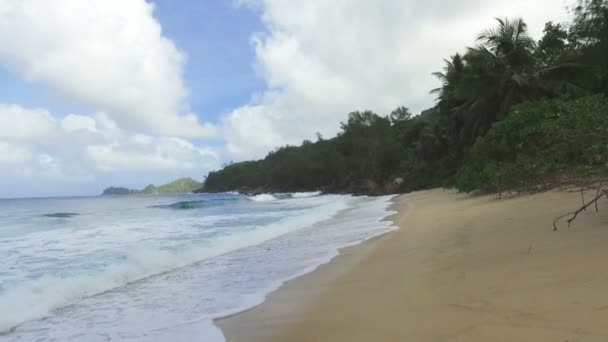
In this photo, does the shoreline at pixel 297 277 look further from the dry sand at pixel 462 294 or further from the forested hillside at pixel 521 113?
the forested hillside at pixel 521 113

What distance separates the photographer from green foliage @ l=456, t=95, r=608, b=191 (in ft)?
18.8

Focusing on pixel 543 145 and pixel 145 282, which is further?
pixel 543 145

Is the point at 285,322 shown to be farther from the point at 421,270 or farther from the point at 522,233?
the point at 522,233

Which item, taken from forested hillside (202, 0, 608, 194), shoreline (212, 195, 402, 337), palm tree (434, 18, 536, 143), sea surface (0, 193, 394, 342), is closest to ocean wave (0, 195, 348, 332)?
sea surface (0, 193, 394, 342)

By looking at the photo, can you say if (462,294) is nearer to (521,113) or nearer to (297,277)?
(297,277)

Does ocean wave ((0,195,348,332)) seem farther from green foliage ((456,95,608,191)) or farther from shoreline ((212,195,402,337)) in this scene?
green foliage ((456,95,608,191))

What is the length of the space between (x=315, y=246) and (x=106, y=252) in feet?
15.9

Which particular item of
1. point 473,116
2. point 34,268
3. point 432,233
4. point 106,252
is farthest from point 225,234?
point 473,116

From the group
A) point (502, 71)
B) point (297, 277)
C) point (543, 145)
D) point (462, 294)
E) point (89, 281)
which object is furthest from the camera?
point (502, 71)

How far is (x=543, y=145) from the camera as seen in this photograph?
44.8 feet

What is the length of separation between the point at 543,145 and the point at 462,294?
11.8 meters

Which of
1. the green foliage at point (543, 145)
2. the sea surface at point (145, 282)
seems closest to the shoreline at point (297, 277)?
the sea surface at point (145, 282)

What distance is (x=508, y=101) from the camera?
2083 centimetres

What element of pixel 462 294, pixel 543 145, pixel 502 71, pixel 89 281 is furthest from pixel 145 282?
pixel 502 71
